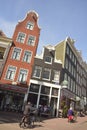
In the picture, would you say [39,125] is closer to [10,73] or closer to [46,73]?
[10,73]

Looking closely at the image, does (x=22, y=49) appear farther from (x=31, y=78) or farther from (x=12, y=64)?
(x=31, y=78)

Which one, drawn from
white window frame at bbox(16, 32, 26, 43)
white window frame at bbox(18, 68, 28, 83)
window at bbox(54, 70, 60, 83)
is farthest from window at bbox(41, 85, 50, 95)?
white window frame at bbox(16, 32, 26, 43)

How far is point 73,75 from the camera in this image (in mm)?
34094

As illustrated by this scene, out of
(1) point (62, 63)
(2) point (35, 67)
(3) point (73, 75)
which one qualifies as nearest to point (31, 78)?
(2) point (35, 67)

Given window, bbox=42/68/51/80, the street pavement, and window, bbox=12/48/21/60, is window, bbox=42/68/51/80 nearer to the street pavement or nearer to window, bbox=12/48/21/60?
window, bbox=12/48/21/60

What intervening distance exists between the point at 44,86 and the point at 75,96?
12.0 meters

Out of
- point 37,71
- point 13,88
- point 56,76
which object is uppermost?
point 37,71

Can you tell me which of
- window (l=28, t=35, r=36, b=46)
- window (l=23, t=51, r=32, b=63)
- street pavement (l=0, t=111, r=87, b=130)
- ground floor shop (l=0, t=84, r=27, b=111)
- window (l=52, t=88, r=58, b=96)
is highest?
window (l=28, t=35, r=36, b=46)

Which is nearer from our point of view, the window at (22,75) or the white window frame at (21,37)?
the window at (22,75)

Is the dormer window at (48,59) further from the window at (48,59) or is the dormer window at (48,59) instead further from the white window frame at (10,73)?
the white window frame at (10,73)

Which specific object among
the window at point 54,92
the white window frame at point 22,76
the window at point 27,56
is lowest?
the window at point 54,92

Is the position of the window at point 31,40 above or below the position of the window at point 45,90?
above

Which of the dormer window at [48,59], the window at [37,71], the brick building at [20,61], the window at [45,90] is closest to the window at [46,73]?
the window at [37,71]

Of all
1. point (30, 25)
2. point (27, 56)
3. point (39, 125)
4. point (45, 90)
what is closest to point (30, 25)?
point (30, 25)
